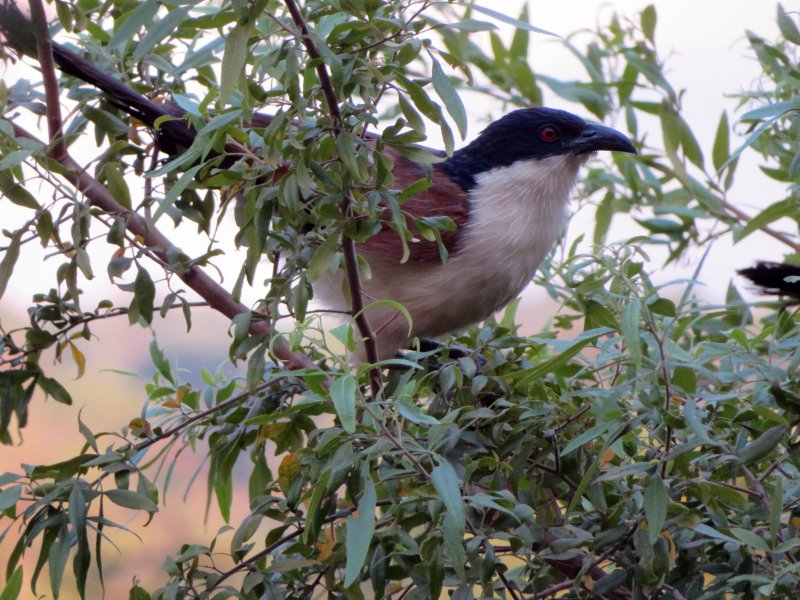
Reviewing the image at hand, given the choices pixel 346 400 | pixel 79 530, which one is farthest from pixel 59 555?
pixel 346 400

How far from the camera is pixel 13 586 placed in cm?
102

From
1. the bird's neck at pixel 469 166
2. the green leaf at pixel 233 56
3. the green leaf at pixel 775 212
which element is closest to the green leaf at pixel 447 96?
the green leaf at pixel 233 56

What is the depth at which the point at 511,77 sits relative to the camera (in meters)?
1.75

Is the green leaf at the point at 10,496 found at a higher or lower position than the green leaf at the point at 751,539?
higher

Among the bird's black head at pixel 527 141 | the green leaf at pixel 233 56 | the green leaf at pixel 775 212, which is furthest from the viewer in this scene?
the bird's black head at pixel 527 141

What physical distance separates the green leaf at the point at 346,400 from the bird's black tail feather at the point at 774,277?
0.53 metres

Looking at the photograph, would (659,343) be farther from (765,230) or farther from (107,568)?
(107,568)

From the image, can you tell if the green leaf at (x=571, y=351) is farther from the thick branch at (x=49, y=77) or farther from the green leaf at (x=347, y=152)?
the thick branch at (x=49, y=77)

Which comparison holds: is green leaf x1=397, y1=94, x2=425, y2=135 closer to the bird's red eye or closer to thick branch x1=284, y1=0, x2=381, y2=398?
thick branch x1=284, y1=0, x2=381, y2=398

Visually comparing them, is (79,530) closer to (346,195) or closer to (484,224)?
(346,195)

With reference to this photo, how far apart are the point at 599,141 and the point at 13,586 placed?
3.70 ft

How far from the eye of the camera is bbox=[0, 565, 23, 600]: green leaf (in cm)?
101

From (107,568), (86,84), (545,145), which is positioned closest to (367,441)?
(86,84)

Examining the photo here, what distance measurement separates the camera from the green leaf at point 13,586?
1008mm
